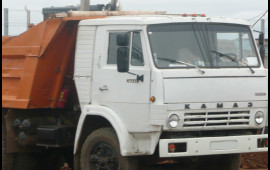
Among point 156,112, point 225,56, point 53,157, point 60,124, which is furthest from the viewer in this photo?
point 53,157

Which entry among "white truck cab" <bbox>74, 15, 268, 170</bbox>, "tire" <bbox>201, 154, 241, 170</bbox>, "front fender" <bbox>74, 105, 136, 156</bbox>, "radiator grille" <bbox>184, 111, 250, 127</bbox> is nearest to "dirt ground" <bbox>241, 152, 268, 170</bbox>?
"tire" <bbox>201, 154, 241, 170</bbox>

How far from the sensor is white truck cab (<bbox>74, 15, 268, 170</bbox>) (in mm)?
10812

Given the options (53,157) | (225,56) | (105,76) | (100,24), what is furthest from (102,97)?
(53,157)

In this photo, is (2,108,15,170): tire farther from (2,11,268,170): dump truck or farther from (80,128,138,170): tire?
(80,128,138,170): tire

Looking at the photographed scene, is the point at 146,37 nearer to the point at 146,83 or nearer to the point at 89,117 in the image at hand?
the point at 146,83

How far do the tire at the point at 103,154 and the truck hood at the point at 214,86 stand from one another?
1174 millimetres

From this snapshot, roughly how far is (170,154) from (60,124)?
9.28 ft

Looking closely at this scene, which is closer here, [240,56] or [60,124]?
[240,56]

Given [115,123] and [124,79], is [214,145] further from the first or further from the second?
[124,79]

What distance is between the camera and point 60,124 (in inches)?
512

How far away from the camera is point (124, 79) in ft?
36.8

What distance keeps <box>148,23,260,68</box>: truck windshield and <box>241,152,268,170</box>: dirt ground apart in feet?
14.5

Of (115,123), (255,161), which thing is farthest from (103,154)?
(255,161)

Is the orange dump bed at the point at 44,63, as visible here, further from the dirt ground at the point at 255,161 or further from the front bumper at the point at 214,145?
the dirt ground at the point at 255,161
